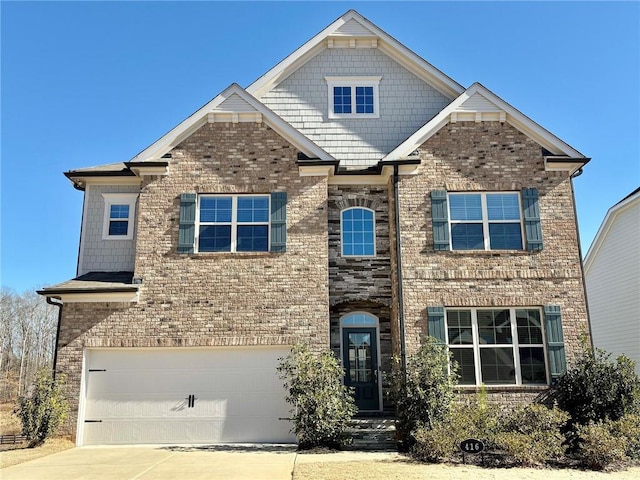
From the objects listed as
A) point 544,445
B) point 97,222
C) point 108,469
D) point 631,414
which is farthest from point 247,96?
point 631,414

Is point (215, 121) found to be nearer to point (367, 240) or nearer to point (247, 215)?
point (247, 215)

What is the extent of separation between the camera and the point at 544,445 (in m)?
9.77

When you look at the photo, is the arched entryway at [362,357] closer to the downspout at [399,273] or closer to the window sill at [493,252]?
the downspout at [399,273]

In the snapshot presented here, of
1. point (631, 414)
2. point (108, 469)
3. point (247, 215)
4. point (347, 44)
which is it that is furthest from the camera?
point (347, 44)

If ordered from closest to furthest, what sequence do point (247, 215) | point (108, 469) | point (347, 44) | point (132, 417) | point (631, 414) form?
point (108, 469), point (631, 414), point (132, 417), point (247, 215), point (347, 44)

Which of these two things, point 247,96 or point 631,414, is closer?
point 631,414

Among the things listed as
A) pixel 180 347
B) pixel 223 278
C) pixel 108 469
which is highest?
pixel 223 278

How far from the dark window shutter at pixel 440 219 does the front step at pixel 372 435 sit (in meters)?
4.43

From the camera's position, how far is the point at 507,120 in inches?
550

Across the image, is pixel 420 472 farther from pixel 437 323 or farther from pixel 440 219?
pixel 440 219

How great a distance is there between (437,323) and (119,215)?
29.1 ft

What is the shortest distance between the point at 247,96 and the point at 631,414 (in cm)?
1156

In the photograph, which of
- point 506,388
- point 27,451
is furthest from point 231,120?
point 506,388

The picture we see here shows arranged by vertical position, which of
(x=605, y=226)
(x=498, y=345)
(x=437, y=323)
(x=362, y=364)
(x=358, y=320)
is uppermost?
(x=605, y=226)
